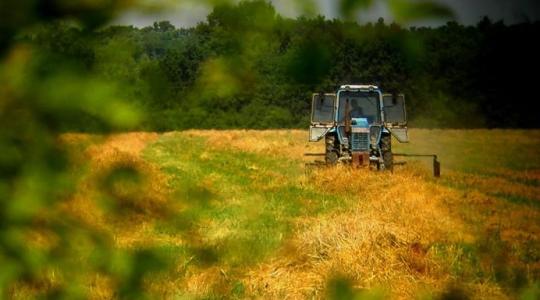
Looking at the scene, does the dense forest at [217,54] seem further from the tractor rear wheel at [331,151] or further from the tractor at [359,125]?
the tractor rear wheel at [331,151]

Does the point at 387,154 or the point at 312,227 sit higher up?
the point at 387,154

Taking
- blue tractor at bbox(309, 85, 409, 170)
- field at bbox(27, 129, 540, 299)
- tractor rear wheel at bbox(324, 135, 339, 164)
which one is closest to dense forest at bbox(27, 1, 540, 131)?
field at bbox(27, 129, 540, 299)

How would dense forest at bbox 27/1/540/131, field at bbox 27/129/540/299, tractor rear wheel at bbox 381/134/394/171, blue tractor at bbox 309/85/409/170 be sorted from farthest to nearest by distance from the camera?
1. tractor rear wheel at bbox 381/134/394/171
2. blue tractor at bbox 309/85/409/170
3. field at bbox 27/129/540/299
4. dense forest at bbox 27/1/540/131

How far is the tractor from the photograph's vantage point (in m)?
14.3

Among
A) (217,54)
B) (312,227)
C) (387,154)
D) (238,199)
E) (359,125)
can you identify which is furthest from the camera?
(387,154)

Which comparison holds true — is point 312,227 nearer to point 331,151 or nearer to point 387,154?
point 331,151

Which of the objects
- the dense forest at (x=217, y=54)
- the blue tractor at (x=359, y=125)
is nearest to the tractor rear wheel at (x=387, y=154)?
the blue tractor at (x=359, y=125)

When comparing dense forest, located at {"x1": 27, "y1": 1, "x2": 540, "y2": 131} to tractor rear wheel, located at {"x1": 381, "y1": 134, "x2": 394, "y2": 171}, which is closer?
dense forest, located at {"x1": 27, "y1": 1, "x2": 540, "y2": 131}

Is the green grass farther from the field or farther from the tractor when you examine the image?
the tractor

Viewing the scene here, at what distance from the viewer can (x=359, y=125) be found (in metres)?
14.8

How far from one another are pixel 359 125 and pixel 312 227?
814 centimetres

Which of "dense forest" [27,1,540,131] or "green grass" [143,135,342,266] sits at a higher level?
"dense forest" [27,1,540,131]

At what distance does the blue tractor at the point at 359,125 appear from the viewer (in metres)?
A: 14.3

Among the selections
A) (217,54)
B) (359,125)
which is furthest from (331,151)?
(217,54)
